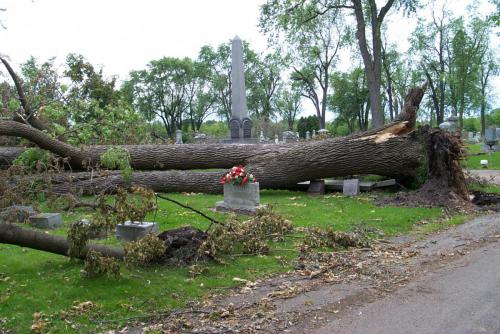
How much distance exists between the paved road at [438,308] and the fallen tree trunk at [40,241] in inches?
113

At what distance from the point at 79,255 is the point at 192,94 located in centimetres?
6388

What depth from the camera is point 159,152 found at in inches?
542

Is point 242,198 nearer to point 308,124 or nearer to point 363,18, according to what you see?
point 363,18

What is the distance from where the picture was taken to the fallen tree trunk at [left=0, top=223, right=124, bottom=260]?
17.4 feet

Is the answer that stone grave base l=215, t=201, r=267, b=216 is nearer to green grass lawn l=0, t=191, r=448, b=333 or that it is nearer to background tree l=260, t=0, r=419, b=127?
green grass lawn l=0, t=191, r=448, b=333

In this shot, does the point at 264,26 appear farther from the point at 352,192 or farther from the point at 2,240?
the point at 2,240

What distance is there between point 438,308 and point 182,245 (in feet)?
10.5

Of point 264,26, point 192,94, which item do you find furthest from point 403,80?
point 264,26

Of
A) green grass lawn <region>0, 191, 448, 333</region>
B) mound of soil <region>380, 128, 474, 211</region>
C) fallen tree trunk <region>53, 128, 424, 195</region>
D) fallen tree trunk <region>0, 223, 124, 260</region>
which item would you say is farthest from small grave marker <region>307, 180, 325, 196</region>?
fallen tree trunk <region>0, 223, 124, 260</region>

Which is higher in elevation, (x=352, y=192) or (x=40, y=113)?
(x=40, y=113)

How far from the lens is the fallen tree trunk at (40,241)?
5.31m

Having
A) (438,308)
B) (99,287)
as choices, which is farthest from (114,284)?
(438,308)

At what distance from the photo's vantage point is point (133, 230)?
6.85 m

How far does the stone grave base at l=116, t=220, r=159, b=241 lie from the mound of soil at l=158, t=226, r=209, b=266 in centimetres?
68
